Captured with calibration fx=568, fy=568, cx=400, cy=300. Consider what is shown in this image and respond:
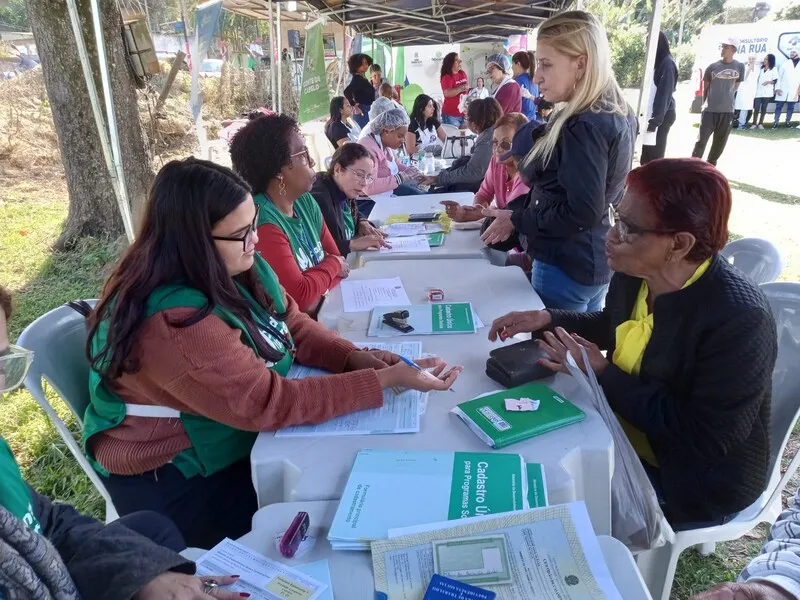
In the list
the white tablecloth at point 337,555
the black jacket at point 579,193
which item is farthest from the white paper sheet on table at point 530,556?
the black jacket at point 579,193

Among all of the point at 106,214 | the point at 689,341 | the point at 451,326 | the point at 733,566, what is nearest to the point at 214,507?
the point at 451,326

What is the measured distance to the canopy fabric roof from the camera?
7113mm

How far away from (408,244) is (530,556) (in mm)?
2075

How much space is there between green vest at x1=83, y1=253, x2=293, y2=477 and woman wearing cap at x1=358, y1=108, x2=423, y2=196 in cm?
327

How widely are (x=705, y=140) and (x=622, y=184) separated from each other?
23.2 ft

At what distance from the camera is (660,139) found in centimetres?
705

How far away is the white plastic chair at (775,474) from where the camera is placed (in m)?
1.46

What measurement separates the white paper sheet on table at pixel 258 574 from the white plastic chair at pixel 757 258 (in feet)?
6.02

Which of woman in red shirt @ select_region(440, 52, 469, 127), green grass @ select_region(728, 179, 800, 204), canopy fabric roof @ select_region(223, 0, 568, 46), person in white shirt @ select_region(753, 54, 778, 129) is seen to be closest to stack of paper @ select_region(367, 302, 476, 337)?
canopy fabric roof @ select_region(223, 0, 568, 46)

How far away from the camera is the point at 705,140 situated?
807cm

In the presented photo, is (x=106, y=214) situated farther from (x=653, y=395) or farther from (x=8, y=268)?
(x=653, y=395)

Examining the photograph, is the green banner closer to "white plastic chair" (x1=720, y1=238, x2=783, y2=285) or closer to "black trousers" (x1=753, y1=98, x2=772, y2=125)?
"white plastic chair" (x1=720, y1=238, x2=783, y2=285)

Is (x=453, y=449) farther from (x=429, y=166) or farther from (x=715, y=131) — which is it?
(x=715, y=131)

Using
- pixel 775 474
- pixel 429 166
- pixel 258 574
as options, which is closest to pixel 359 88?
pixel 429 166
